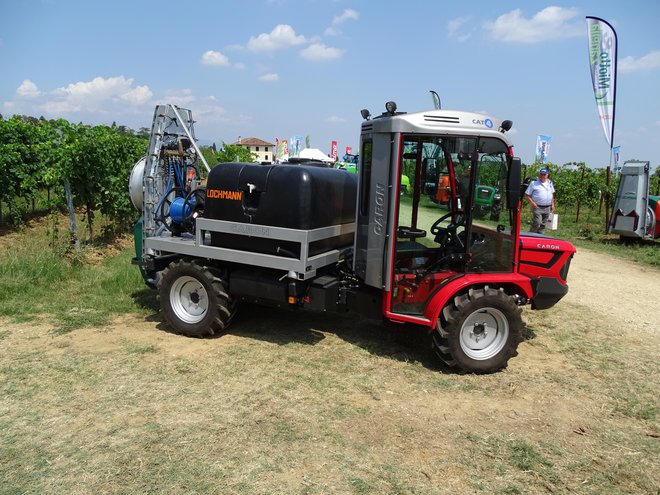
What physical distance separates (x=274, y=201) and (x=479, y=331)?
2271 millimetres

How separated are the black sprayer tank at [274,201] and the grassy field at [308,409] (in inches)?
42.4

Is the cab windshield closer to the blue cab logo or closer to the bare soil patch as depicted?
the blue cab logo

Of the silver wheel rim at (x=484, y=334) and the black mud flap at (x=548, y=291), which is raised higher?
the black mud flap at (x=548, y=291)

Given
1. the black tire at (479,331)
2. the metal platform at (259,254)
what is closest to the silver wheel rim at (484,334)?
the black tire at (479,331)

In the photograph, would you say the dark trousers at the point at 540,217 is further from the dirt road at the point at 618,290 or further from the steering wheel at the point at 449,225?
the steering wheel at the point at 449,225

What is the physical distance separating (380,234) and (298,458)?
6.75ft

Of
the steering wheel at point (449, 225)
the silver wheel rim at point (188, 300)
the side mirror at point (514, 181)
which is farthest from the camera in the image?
the silver wheel rim at point (188, 300)

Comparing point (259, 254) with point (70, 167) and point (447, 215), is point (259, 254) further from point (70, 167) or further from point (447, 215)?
point (70, 167)

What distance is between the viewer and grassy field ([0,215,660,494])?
3.00 m

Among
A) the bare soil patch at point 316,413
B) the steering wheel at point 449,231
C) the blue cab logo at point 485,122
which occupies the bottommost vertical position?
the bare soil patch at point 316,413

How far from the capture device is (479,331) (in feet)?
15.0

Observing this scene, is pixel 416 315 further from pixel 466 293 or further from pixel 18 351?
pixel 18 351

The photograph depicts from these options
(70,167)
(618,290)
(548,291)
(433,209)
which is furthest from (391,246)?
(70,167)

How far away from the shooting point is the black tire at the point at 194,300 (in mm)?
5062
